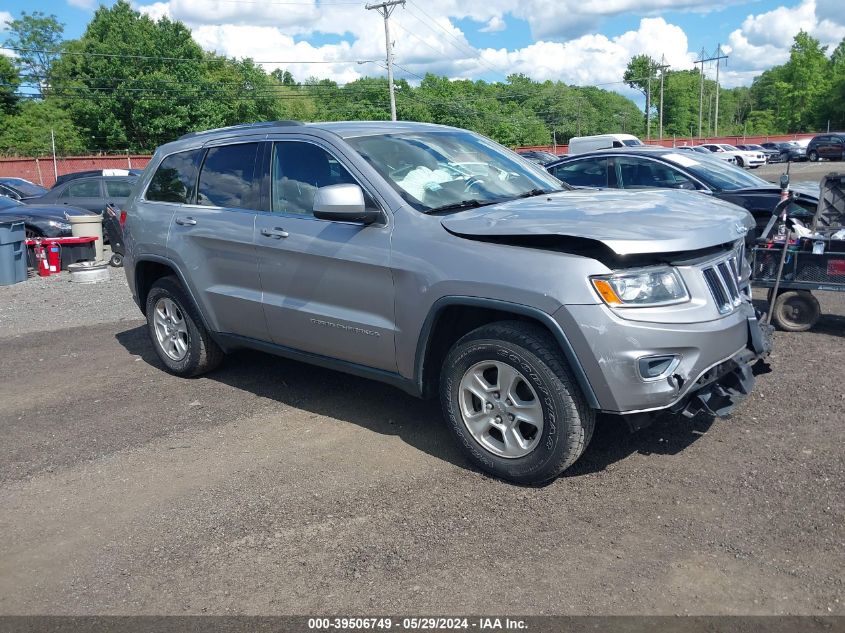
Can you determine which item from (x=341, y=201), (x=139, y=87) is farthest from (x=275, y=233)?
(x=139, y=87)

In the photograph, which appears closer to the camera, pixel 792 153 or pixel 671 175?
pixel 671 175

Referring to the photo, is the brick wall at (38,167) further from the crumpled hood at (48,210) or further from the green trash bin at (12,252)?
the green trash bin at (12,252)

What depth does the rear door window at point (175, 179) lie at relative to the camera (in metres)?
5.95

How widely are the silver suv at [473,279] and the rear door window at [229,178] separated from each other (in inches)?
0.6

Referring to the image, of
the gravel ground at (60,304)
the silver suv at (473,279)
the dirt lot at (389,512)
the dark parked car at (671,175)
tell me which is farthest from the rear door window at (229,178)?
the dark parked car at (671,175)

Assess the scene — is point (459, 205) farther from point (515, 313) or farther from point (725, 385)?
point (725, 385)

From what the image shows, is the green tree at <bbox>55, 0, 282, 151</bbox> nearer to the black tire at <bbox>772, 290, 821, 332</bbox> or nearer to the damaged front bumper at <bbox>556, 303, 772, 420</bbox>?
the black tire at <bbox>772, 290, 821, 332</bbox>

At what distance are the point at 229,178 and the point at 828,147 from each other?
168 feet

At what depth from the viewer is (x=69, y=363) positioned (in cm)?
720

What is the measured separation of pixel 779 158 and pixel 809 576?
56617 millimetres

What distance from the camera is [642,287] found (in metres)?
3.67

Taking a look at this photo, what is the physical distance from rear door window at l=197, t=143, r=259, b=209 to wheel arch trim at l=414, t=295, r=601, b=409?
1.80 meters

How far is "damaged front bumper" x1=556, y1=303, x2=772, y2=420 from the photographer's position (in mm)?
3596

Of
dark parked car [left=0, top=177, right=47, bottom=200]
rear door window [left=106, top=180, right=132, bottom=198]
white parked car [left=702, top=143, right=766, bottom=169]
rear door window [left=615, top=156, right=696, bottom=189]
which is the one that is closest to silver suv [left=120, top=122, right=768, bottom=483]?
rear door window [left=615, top=156, right=696, bottom=189]
